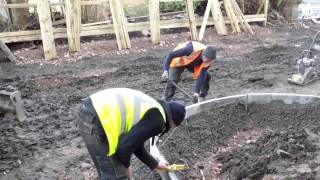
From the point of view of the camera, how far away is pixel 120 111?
326 centimetres

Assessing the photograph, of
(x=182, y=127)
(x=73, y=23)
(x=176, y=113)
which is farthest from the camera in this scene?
(x=73, y=23)

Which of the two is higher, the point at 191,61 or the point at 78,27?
the point at 78,27

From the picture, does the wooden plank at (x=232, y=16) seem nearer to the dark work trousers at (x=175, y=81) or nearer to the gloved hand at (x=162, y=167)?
the dark work trousers at (x=175, y=81)

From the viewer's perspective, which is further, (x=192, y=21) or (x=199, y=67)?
(x=192, y=21)

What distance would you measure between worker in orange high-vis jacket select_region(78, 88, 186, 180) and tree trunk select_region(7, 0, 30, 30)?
822 centimetres

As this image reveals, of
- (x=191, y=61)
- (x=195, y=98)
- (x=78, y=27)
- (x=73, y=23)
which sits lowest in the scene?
(x=195, y=98)

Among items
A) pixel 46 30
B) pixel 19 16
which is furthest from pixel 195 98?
pixel 19 16

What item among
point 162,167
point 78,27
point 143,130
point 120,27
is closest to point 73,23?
point 78,27

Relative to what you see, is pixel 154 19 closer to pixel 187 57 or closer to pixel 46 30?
pixel 46 30

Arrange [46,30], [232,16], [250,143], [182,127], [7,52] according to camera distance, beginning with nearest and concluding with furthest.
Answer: [250,143]
[182,127]
[7,52]
[46,30]
[232,16]

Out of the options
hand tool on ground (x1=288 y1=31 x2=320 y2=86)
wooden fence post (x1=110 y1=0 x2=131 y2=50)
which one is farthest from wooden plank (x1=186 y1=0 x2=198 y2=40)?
hand tool on ground (x1=288 y1=31 x2=320 y2=86)

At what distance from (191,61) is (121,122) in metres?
3.12

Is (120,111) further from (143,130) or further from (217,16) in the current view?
(217,16)

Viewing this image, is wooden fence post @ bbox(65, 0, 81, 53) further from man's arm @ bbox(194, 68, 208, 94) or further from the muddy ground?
man's arm @ bbox(194, 68, 208, 94)
